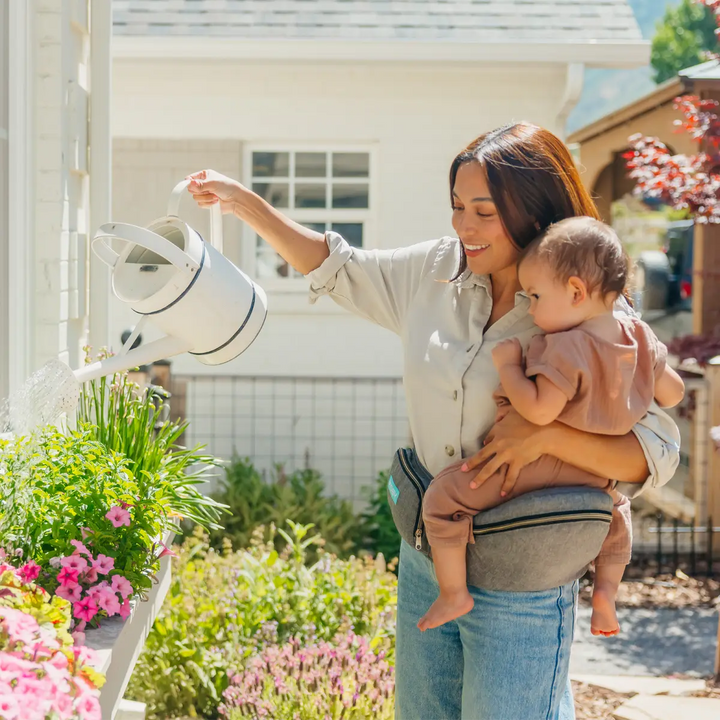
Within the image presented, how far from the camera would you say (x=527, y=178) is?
1900mm

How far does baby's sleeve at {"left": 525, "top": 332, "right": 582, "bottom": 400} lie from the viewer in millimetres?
1822

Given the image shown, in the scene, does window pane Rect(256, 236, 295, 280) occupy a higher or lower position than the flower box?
higher

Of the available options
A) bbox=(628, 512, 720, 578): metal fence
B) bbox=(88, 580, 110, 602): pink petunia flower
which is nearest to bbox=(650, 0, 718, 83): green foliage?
bbox=(628, 512, 720, 578): metal fence

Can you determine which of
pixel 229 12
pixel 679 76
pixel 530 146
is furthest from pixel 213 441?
pixel 530 146

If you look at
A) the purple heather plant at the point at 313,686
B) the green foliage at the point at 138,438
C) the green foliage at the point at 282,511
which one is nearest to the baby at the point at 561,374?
the green foliage at the point at 138,438

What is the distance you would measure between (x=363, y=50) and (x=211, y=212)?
14.9 feet

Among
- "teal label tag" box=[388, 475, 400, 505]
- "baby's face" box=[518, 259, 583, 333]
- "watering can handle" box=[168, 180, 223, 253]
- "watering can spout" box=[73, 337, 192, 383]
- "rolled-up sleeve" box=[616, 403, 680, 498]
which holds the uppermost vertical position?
"watering can handle" box=[168, 180, 223, 253]

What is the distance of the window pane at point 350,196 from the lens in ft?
22.9

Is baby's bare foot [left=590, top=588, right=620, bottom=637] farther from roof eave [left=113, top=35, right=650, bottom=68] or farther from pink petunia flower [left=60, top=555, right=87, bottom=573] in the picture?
roof eave [left=113, top=35, right=650, bottom=68]

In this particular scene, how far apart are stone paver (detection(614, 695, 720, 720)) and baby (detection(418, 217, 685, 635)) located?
1.75m

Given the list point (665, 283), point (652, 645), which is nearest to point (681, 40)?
point (665, 283)

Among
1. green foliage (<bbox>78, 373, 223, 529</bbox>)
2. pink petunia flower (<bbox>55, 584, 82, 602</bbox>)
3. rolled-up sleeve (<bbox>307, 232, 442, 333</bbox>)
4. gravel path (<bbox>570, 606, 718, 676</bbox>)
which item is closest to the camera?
pink petunia flower (<bbox>55, 584, 82, 602</bbox>)

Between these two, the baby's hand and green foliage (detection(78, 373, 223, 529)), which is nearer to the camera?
the baby's hand

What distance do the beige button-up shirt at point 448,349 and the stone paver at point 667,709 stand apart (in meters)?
1.68
